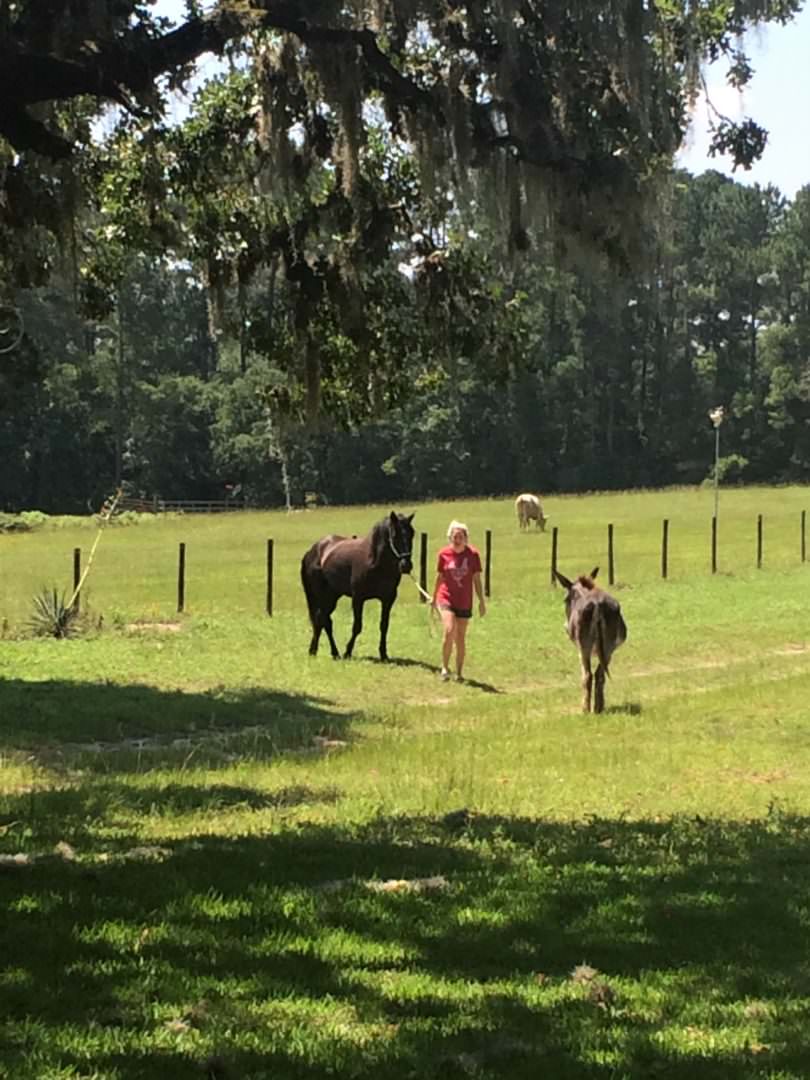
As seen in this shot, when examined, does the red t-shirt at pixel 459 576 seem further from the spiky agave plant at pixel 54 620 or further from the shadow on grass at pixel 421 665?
the spiky agave plant at pixel 54 620

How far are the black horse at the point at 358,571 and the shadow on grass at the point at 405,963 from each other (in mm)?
10072

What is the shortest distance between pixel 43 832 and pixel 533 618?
15.1 metres

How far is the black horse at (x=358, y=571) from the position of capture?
16.6m

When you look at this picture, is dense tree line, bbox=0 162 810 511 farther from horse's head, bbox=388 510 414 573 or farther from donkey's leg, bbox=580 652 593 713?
donkey's leg, bbox=580 652 593 713

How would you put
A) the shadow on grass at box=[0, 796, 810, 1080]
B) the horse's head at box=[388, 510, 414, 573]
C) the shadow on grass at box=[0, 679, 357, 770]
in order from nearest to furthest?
the shadow on grass at box=[0, 796, 810, 1080] < the shadow on grass at box=[0, 679, 357, 770] < the horse's head at box=[388, 510, 414, 573]

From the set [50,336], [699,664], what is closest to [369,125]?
[699,664]

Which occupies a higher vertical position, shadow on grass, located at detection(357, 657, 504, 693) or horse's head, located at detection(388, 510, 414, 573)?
horse's head, located at detection(388, 510, 414, 573)

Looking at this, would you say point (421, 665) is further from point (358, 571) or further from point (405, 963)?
point (405, 963)

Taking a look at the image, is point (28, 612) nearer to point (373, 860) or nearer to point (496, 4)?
point (496, 4)

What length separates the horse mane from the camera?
16.7 meters

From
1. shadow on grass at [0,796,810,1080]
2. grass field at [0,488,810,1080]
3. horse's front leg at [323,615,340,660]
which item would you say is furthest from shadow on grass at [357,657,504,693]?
shadow on grass at [0,796,810,1080]

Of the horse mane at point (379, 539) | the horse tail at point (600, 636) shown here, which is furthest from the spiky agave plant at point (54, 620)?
the horse tail at point (600, 636)

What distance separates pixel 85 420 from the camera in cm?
7975

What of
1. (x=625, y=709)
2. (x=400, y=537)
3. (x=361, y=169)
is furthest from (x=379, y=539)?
(x=361, y=169)
